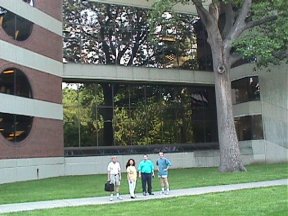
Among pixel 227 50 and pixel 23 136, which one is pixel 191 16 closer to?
pixel 227 50

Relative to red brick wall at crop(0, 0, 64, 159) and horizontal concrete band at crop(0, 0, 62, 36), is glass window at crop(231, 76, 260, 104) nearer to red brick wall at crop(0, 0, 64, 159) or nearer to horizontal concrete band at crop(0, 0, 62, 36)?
red brick wall at crop(0, 0, 64, 159)

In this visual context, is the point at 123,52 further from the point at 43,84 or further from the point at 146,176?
the point at 146,176

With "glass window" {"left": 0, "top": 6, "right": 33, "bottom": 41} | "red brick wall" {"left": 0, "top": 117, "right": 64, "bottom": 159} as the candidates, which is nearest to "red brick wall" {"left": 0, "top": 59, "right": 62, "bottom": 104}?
"red brick wall" {"left": 0, "top": 117, "right": 64, "bottom": 159}

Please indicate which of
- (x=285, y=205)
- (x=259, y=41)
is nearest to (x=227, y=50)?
(x=259, y=41)

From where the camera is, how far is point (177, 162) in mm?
32594

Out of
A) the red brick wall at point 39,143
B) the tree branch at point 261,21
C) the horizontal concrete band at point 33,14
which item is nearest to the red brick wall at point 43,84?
the red brick wall at point 39,143

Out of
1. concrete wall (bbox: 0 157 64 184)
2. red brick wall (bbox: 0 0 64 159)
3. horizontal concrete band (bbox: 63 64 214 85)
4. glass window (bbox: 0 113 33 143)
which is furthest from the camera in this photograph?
horizontal concrete band (bbox: 63 64 214 85)

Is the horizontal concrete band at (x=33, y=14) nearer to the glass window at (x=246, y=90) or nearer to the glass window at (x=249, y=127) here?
the glass window at (x=246, y=90)

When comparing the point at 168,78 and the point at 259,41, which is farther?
the point at 168,78

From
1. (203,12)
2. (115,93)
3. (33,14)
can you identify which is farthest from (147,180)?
(115,93)

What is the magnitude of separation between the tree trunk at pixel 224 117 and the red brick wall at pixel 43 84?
10260 millimetres

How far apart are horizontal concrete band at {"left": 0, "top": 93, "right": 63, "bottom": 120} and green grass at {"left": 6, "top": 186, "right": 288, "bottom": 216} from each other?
1339 cm

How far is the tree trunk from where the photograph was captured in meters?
23.4

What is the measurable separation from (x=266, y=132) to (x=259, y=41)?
1043 centimetres
